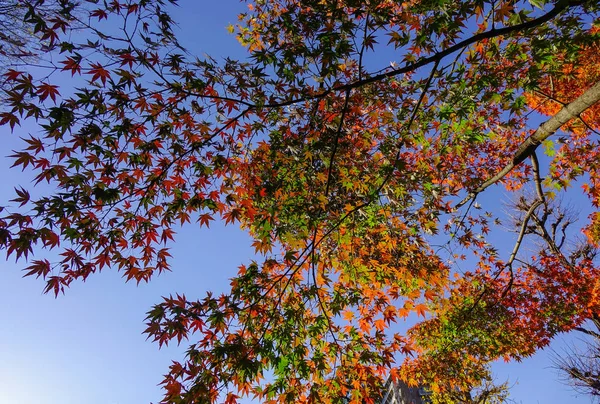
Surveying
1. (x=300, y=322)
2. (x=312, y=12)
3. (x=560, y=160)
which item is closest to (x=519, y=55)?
(x=560, y=160)

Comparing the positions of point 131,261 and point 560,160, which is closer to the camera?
point 131,261

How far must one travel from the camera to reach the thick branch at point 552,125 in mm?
3562

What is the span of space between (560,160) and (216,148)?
6.10 m

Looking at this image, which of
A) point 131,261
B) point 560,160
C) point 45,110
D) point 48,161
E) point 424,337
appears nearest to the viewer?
point 45,110

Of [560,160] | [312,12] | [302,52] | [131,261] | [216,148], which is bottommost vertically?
[131,261]

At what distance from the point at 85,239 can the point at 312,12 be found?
4.38m

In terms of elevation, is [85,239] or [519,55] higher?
[519,55]

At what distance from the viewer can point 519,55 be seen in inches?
171

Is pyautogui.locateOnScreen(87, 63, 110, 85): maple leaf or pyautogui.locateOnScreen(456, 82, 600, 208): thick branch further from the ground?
pyautogui.locateOnScreen(87, 63, 110, 85): maple leaf

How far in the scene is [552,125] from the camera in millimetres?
4047

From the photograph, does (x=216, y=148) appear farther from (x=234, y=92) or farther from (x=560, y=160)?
(x=560, y=160)

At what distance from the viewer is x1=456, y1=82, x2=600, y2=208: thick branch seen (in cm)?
356

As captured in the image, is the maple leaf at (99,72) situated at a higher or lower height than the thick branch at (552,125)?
higher

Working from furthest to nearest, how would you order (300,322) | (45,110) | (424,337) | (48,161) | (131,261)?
1. (424,337)
2. (300,322)
3. (131,261)
4. (48,161)
5. (45,110)
